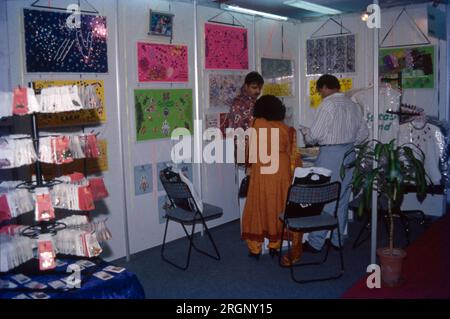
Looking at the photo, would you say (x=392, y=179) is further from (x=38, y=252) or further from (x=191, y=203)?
(x=38, y=252)

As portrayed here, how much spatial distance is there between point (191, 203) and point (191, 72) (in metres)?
1.51

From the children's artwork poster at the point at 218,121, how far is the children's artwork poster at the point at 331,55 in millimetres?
1704

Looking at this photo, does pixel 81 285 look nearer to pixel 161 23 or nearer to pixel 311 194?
pixel 311 194

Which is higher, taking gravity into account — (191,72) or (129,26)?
(129,26)

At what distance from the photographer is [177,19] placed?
15.5ft

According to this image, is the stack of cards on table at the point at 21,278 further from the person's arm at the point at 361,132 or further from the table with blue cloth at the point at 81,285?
the person's arm at the point at 361,132

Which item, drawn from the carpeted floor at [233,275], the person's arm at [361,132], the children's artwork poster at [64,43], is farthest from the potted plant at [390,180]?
the children's artwork poster at [64,43]

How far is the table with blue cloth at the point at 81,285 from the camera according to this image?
2332mm

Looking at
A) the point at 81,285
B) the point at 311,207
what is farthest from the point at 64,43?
the point at 311,207

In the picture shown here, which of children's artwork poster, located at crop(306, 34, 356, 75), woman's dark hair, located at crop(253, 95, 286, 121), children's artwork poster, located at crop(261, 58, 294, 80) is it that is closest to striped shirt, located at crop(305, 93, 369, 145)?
woman's dark hair, located at crop(253, 95, 286, 121)

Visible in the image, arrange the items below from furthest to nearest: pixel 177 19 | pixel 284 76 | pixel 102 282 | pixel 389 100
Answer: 1. pixel 284 76
2. pixel 389 100
3. pixel 177 19
4. pixel 102 282

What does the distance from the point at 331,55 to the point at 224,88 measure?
5.68ft
